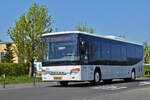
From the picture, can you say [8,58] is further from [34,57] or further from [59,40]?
[59,40]

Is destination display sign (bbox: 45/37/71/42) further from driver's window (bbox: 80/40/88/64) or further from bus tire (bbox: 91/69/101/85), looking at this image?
bus tire (bbox: 91/69/101/85)

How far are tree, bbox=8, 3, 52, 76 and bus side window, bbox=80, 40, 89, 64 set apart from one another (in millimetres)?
16223

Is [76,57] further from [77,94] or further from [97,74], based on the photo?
[77,94]

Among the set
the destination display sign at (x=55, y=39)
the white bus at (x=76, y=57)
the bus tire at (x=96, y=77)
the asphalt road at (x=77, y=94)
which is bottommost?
the asphalt road at (x=77, y=94)

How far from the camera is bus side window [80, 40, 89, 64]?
2043 cm

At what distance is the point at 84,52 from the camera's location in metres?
20.7

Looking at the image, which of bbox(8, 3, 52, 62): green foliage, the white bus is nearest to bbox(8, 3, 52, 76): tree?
bbox(8, 3, 52, 62): green foliage

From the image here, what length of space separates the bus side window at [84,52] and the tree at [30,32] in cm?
1622

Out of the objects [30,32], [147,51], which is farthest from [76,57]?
[147,51]

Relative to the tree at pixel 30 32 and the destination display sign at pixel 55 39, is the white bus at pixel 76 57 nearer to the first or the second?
the destination display sign at pixel 55 39

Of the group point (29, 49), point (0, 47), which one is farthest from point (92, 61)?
point (0, 47)

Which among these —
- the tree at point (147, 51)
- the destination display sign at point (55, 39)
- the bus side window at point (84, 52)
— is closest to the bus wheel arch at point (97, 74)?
the bus side window at point (84, 52)

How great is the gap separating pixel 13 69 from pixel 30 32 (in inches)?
238

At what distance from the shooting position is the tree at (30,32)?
120 ft
